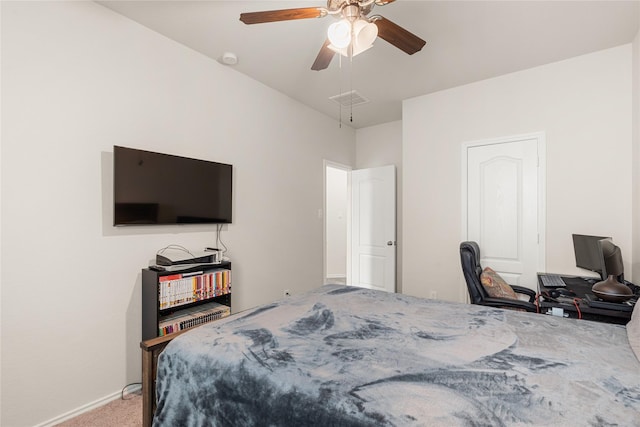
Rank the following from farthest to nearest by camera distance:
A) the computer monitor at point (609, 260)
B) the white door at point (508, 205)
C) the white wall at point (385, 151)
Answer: the white wall at point (385, 151)
the white door at point (508, 205)
the computer monitor at point (609, 260)

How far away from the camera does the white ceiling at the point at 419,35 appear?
221 cm

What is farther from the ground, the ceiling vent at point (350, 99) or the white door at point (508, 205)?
the ceiling vent at point (350, 99)

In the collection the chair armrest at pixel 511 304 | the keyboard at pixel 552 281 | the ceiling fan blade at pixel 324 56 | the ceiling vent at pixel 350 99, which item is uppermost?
the ceiling vent at pixel 350 99

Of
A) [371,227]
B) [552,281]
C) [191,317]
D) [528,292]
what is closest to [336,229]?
[371,227]

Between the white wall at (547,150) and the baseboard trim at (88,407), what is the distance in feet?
9.92

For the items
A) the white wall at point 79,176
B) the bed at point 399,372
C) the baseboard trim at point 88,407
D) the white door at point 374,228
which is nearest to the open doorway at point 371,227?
the white door at point 374,228

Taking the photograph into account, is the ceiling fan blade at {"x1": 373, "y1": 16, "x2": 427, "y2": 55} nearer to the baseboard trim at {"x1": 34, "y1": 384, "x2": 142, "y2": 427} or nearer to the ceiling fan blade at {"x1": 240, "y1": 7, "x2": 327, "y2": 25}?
the ceiling fan blade at {"x1": 240, "y1": 7, "x2": 327, "y2": 25}

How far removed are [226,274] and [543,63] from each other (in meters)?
3.68

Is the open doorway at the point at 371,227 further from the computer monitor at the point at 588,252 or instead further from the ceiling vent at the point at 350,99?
the computer monitor at the point at 588,252

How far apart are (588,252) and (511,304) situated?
34.8 inches

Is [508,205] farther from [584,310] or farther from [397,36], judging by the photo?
[397,36]

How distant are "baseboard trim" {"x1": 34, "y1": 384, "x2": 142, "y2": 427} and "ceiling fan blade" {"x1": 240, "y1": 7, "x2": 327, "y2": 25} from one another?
271 cm

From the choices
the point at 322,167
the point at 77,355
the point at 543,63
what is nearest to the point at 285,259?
the point at 322,167

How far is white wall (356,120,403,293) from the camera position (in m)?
4.65
